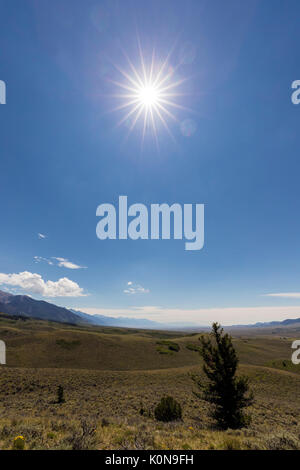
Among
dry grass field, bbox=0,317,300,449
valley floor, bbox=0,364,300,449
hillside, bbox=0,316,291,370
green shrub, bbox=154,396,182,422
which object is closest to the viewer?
valley floor, bbox=0,364,300,449

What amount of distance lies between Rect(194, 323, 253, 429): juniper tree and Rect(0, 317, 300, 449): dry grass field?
951 millimetres

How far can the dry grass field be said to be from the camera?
29.9ft

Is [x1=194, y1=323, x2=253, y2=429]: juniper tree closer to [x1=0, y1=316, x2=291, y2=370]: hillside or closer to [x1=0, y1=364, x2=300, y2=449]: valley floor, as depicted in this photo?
[x1=0, y1=364, x2=300, y2=449]: valley floor

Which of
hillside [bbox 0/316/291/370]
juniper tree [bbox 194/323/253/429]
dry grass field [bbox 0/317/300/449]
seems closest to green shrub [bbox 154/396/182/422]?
dry grass field [bbox 0/317/300/449]

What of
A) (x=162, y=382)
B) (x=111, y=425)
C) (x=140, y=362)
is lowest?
(x=140, y=362)

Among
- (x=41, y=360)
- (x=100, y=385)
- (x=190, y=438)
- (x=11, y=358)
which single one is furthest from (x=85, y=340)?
(x=190, y=438)

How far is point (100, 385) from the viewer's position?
28156 millimetres

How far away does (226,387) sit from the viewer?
13.6 m

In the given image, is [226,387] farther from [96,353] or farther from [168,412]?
[96,353]

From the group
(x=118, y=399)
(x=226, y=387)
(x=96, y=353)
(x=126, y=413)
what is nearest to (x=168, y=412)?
(x=126, y=413)
